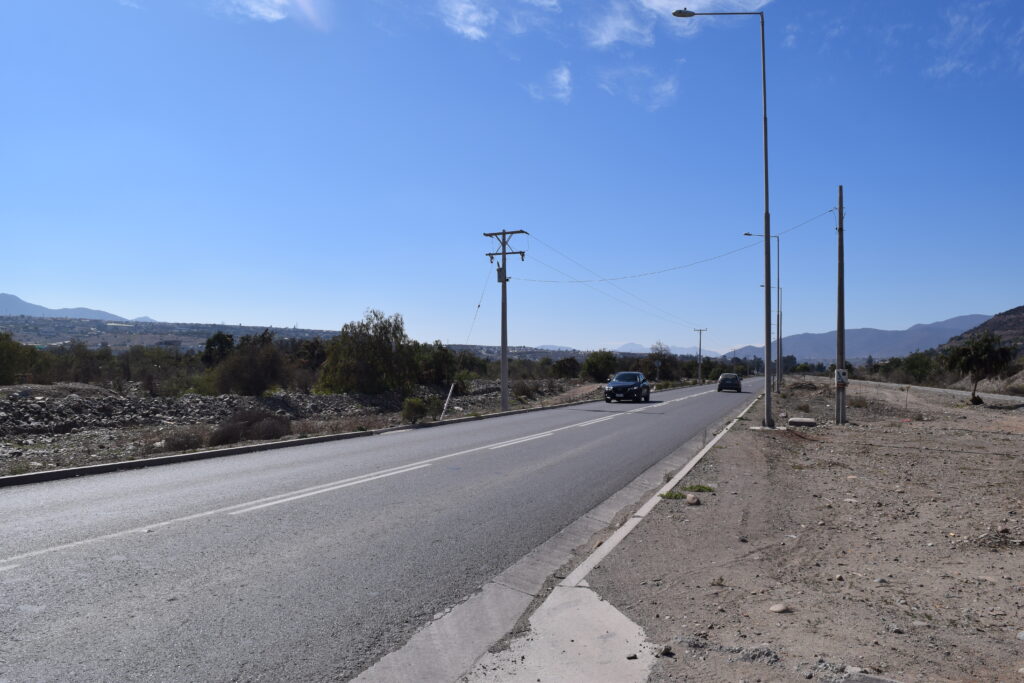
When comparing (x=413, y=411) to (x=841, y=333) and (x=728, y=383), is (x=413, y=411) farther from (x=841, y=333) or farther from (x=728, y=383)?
(x=728, y=383)

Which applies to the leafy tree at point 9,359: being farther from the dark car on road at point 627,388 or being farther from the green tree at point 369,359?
the dark car on road at point 627,388

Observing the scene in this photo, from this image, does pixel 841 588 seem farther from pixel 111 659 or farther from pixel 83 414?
pixel 83 414

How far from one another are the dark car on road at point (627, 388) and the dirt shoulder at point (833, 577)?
28.7 metres

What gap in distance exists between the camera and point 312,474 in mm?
12180

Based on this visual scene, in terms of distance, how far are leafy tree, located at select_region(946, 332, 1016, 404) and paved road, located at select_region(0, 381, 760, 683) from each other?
3923 cm

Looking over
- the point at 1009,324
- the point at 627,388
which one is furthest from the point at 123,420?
the point at 1009,324

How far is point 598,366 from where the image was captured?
94.2m

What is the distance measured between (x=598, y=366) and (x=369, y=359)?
141ft

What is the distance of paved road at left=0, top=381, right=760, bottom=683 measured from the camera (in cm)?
450

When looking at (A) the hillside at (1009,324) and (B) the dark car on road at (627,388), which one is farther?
(A) the hillside at (1009,324)

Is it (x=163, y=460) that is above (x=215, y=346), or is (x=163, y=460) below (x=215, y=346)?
below

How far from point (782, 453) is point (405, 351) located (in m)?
46.0

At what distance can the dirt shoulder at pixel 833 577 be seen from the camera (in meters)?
4.28

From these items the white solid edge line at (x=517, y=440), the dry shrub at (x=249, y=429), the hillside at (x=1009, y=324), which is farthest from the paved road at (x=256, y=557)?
the hillside at (x=1009, y=324)
